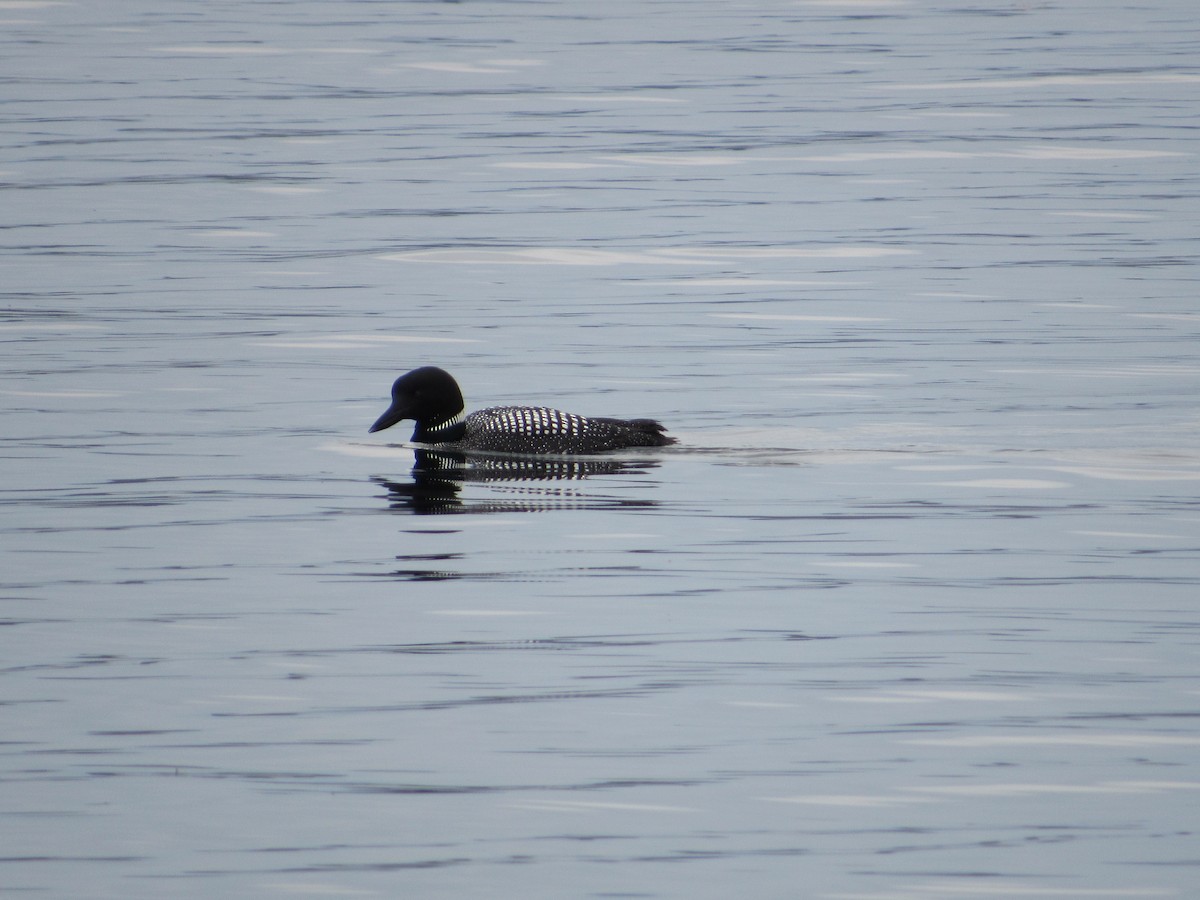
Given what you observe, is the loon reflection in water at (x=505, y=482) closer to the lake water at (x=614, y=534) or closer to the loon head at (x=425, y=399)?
the lake water at (x=614, y=534)

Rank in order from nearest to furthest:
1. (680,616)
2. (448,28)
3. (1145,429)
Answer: (680,616), (1145,429), (448,28)

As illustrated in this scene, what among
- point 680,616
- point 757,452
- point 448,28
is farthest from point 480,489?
point 448,28

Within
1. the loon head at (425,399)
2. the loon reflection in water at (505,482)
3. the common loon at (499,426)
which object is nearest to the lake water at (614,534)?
the loon reflection in water at (505,482)

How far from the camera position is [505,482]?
13.9 m

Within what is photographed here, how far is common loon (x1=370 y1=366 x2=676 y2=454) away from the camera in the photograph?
46.6ft

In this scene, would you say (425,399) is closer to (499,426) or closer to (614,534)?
(499,426)

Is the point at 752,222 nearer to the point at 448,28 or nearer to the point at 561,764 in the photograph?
the point at 561,764

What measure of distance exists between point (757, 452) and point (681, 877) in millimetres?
7517

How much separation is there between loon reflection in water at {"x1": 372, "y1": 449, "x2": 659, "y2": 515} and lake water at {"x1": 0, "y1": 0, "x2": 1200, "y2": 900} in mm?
67

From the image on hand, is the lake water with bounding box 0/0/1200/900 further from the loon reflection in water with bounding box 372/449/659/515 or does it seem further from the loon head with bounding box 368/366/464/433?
the loon head with bounding box 368/366/464/433

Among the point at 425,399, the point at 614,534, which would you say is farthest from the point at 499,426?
the point at 614,534

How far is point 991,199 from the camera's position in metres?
28.9

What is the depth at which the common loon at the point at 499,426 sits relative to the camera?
14203 millimetres

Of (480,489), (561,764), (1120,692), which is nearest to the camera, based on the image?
(561,764)
